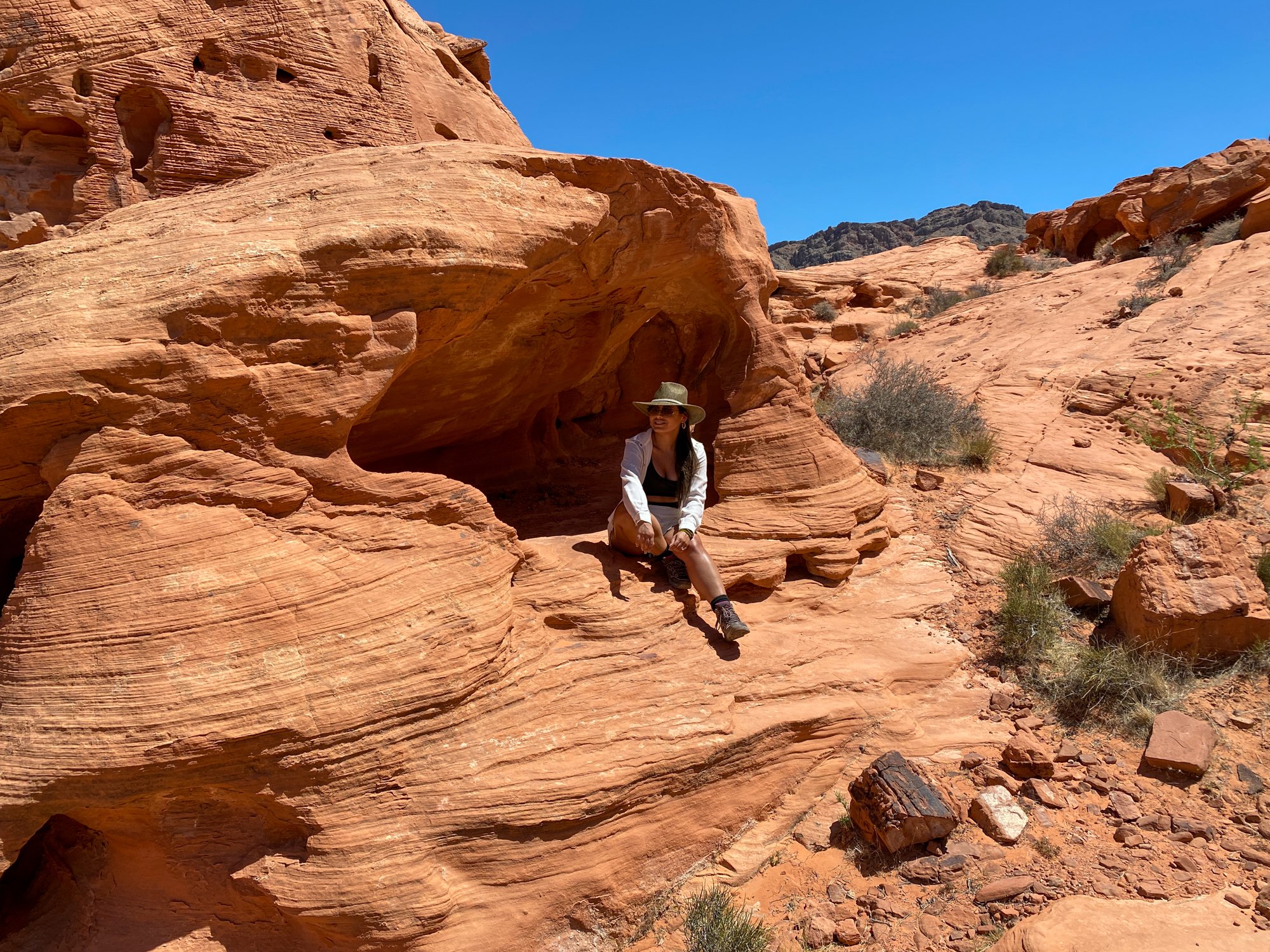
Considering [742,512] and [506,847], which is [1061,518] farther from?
[506,847]

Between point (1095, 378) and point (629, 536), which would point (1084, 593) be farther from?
point (1095, 378)

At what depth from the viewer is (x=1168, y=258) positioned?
14.3 m

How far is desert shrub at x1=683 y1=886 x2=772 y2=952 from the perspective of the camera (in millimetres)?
3320

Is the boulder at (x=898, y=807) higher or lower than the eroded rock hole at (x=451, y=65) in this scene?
lower

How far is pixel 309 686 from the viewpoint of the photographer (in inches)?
125

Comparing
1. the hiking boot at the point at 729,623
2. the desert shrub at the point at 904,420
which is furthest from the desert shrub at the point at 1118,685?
the desert shrub at the point at 904,420

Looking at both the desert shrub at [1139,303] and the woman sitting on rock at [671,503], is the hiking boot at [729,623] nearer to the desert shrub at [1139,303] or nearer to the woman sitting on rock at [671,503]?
the woman sitting on rock at [671,503]

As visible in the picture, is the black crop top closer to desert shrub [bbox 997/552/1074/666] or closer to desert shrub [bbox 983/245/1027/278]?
desert shrub [bbox 997/552/1074/666]

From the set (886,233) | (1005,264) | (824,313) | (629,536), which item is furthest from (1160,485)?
(886,233)

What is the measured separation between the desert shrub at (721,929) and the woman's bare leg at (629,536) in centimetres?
192

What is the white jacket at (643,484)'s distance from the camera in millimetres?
4629

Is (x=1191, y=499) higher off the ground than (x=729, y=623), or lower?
higher

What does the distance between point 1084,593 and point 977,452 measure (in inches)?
115

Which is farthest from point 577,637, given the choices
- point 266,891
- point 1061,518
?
point 1061,518
